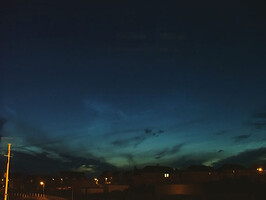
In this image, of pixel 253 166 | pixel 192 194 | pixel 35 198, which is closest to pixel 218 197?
pixel 192 194

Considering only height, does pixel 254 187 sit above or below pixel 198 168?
below

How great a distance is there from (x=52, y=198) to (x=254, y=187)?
→ 100 feet

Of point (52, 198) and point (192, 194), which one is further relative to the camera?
point (52, 198)

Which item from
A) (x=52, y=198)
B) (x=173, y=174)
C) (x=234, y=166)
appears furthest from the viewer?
(x=234, y=166)

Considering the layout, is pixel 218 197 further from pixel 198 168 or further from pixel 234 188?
pixel 198 168

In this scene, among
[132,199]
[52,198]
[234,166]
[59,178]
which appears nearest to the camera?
[132,199]

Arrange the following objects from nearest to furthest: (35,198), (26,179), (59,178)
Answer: (35,198) → (59,178) → (26,179)

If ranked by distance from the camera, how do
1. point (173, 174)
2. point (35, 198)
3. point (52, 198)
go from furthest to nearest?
point (173, 174) < point (35, 198) < point (52, 198)

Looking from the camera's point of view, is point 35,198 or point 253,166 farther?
point 253,166

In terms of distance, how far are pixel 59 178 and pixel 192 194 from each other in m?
91.1

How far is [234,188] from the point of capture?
4156 centimetres

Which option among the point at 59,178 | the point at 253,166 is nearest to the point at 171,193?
the point at 253,166

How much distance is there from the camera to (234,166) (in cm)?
Result: 8912

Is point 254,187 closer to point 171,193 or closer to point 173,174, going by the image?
point 171,193
